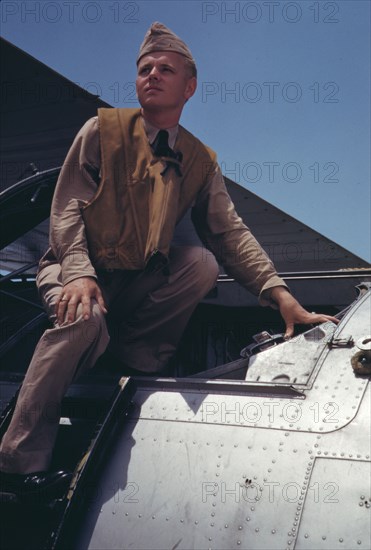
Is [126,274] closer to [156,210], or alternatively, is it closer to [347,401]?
[156,210]

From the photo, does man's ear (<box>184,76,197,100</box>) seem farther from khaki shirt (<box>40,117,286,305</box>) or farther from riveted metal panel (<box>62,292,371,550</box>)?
riveted metal panel (<box>62,292,371,550</box>)

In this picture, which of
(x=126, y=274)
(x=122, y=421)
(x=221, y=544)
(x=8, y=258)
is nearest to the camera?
(x=221, y=544)

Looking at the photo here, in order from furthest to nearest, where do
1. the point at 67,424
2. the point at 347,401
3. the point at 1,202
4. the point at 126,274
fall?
the point at 1,202, the point at 126,274, the point at 67,424, the point at 347,401

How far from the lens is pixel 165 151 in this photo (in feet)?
11.2

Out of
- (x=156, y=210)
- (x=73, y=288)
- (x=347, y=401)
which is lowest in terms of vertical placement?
(x=347, y=401)

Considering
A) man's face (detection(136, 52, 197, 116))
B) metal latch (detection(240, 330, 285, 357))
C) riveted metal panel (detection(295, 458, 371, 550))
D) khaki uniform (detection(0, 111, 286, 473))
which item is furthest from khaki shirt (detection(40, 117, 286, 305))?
riveted metal panel (detection(295, 458, 371, 550))

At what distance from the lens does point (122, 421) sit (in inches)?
114

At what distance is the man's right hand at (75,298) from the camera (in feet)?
9.57

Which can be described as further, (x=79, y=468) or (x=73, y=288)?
(x=73, y=288)

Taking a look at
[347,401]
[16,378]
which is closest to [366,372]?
[347,401]

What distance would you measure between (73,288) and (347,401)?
1.33 meters

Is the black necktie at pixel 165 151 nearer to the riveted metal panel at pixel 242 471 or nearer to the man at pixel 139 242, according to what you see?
the man at pixel 139 242

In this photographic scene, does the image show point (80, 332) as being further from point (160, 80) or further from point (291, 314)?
point (160, 80)

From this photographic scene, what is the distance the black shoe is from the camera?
269 cm
